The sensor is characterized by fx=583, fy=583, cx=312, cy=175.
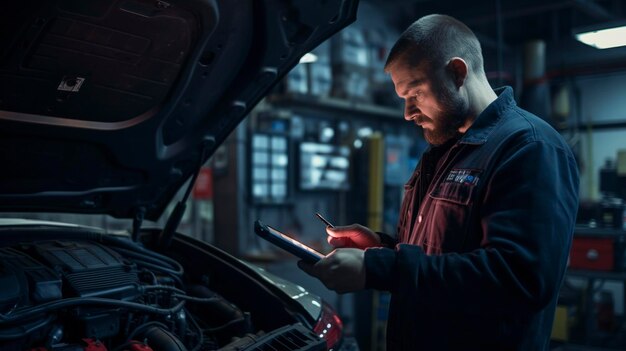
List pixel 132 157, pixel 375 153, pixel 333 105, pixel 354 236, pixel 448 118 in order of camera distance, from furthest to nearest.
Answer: pixel 333 105 → pixel 375 153 → pixel 132 157 → pixel 354 236 → pixel 448 118

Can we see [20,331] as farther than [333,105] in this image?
No

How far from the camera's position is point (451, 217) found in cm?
138

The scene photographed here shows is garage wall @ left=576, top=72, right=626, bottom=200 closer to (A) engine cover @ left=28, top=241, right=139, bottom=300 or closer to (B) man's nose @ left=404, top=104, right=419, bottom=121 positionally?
(B) man's nose @ left=404, top=104, right=419, bottom=121

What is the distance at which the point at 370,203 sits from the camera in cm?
541

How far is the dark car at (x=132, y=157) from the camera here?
1452 millimetres

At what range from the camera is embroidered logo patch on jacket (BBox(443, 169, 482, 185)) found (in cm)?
134

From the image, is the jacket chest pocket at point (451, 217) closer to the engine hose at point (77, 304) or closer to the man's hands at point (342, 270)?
the man's hands at point (342, 270)

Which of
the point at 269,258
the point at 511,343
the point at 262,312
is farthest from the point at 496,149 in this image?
the point at 269,258

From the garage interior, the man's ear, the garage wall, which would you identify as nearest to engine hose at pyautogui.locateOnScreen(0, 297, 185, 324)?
the man's ear

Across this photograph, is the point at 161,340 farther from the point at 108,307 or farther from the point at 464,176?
the point at 464,176

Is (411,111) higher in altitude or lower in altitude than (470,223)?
higher

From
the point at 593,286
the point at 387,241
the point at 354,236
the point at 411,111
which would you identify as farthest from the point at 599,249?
the point at 411,111

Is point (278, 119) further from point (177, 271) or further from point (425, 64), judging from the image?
point (425, 64)

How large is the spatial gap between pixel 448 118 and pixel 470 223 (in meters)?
0.30
